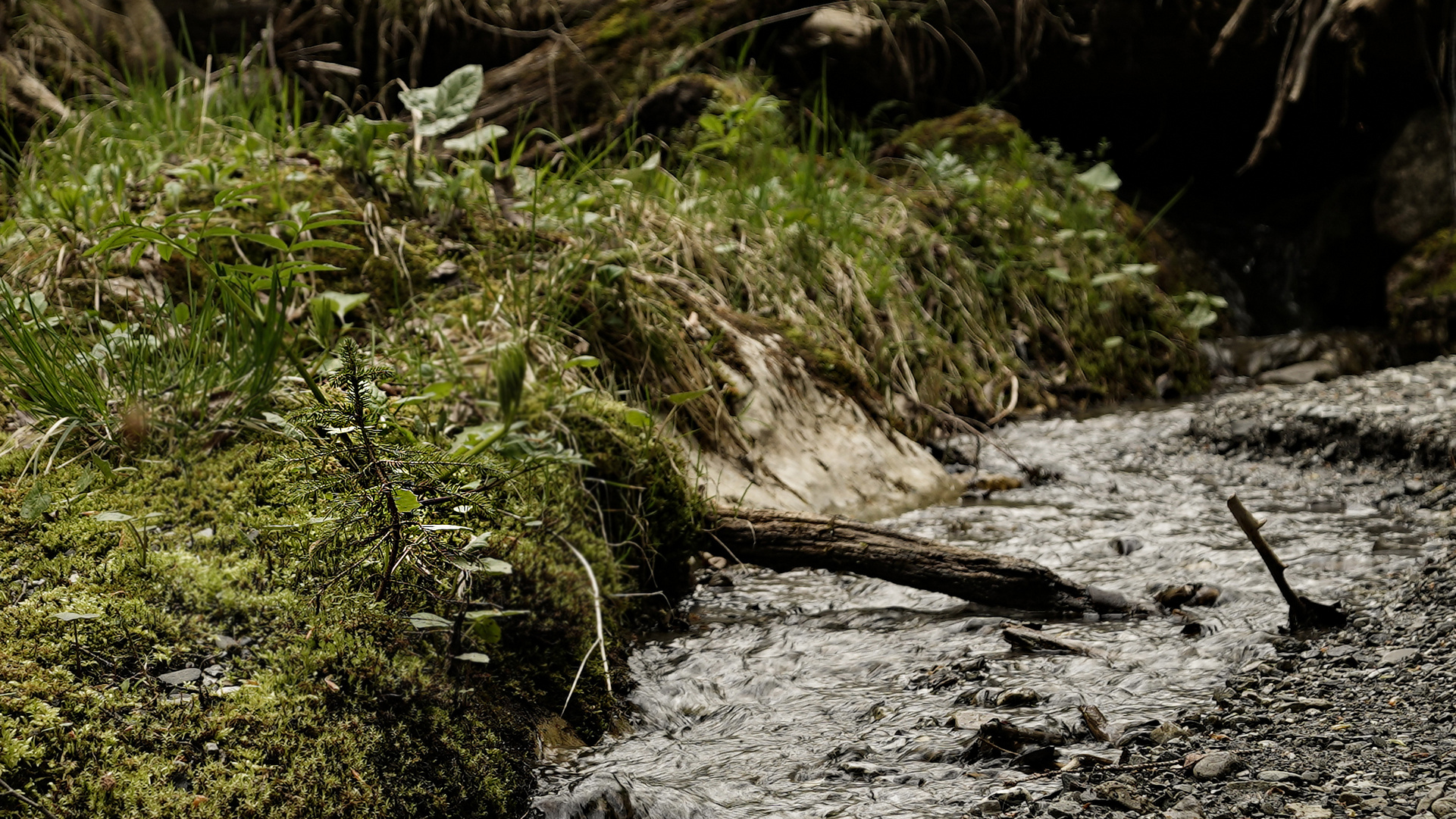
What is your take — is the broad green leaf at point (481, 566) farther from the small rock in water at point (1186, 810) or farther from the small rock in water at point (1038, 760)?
the small rock in water at point (1186, 810)

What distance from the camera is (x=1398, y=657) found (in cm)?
206

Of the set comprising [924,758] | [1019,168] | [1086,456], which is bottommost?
[1086,456]

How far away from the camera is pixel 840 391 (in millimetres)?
4125

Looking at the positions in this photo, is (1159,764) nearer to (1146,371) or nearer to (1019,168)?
(1146,371)

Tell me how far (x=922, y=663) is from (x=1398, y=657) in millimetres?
1003

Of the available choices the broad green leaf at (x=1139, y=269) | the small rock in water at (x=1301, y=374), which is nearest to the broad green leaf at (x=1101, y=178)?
the broad green leaf at (x=1139, y=269)

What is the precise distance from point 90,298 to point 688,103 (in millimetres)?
4030

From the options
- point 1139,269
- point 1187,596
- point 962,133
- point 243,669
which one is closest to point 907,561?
point 1187,596

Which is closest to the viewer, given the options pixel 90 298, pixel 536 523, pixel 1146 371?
pixel 536 523

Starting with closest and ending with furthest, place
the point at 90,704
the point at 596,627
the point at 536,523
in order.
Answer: the point at 90,704
the point at 536,523
the point at 596,627

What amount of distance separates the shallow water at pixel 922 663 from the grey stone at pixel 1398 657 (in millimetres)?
232

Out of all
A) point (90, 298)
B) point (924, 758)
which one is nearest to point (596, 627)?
point (924, 758)

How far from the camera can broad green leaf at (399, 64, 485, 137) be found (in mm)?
3264

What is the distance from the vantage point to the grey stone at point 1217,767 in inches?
66.9
